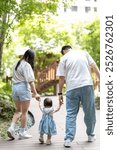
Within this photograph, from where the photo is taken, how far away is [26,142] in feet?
30.1

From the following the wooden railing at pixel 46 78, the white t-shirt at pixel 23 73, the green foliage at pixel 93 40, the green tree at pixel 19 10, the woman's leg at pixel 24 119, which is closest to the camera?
the white t-shirt at pixel 23 73

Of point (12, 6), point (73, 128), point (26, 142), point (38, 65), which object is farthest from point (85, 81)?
point (38, 65)

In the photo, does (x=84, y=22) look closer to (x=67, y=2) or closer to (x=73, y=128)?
(x=67, y=2)

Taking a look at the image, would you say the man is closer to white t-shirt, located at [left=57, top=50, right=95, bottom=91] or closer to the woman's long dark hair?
white t-shirt, located at [left=57, top=50, right=95, bottom=91]

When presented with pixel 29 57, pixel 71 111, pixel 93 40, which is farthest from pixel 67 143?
pixel 93 40

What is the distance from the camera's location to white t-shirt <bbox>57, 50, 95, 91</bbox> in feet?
27.8

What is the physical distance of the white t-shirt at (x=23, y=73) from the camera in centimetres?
927

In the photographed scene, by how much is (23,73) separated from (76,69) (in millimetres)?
1255

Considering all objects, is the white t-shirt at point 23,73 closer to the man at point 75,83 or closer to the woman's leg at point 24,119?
the woman's leg at point 24,119

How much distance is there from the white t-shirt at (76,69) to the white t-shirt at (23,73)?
2.70ft

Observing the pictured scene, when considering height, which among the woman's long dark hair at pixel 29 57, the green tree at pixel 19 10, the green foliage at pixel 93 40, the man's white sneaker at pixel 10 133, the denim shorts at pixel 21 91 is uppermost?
the green foliage at pixel 93 40

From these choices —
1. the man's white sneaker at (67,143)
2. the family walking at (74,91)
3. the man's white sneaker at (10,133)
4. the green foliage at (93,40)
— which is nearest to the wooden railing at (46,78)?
the green foliage at (93,40)

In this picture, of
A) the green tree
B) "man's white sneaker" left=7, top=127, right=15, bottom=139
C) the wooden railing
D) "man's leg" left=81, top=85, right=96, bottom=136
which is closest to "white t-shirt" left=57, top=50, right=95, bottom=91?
"man's leg" left=81, top=85, right=96, bottom=136

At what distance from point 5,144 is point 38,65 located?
22575 mm
